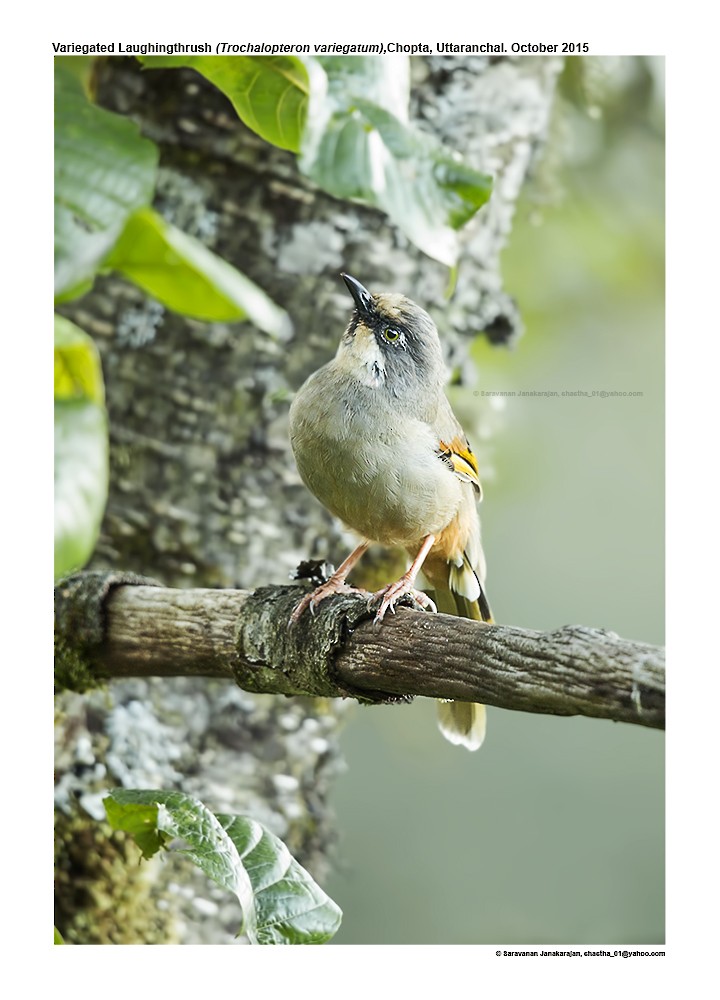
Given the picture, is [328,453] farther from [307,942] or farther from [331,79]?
[307,942]

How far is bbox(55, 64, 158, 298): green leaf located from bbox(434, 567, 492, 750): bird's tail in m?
1.09

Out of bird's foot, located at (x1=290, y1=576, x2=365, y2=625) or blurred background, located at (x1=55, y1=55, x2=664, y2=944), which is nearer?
bird's foot, located at (x1=290, y1=576, x2=365, y2=625)

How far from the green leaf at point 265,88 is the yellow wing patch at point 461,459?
749 mm

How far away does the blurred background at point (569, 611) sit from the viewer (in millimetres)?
2229

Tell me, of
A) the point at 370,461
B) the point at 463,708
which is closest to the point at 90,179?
the point at 370,461

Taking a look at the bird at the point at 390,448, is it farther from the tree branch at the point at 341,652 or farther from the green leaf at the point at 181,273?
the green leaf at the point at 181,273

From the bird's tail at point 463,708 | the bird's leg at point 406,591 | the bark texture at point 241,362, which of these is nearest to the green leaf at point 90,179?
the bark texture at point 241,362

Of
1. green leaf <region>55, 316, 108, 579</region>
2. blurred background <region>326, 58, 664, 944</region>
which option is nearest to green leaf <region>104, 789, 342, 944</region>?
blurred background <region>326, 58, 664, 944</region>

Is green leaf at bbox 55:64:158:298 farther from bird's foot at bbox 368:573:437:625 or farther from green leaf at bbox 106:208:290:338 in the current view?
bird's foot at bbox 368:573:437:625

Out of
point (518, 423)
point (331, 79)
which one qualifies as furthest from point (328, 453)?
point (331, 79)

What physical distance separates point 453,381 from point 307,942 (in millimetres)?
1376

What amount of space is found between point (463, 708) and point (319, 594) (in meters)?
0.45

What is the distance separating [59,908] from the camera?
2445 millimetres

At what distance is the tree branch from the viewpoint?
1.64m
